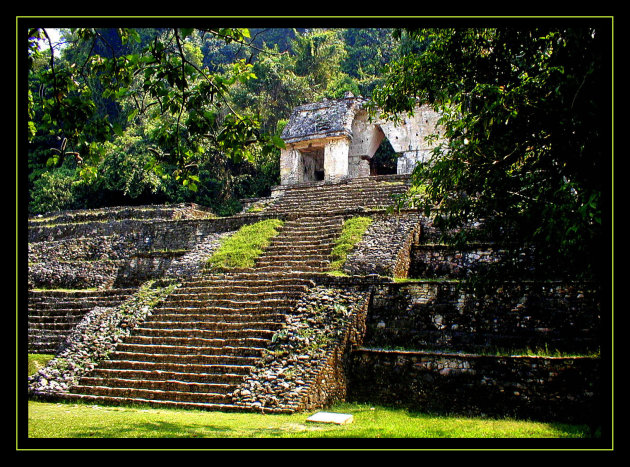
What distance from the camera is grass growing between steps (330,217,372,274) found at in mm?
10587

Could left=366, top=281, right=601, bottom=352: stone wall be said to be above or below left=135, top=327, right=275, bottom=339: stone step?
above

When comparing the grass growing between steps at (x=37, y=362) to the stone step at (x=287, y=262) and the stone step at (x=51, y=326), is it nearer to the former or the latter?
the stone step at (x=51, y=326)

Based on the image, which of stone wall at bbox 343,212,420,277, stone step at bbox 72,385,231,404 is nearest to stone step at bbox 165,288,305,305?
stone wall at bbox 343,212,420,277

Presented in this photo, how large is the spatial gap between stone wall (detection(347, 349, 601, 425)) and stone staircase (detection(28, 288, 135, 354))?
20.6 ft

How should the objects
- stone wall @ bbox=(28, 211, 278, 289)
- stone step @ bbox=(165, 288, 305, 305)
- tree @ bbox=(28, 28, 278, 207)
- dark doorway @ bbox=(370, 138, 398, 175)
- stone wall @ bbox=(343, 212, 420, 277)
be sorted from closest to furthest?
tree @ bbox=(28, 28, 278, 207) → stone step @ bbox=(165, 288, 305, 305) → stone wall @ bbox=(343, 212, 420, 277) → stone wall @ bbox=(28, 211, 278, 289) → dark doorway @ bbox=(370, 138, 398, 175)

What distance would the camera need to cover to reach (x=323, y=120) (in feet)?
67.2

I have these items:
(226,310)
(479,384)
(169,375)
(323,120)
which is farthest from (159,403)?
(323,120)

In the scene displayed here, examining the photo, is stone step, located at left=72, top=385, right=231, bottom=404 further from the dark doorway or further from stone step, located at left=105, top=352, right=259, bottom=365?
the dark doorway

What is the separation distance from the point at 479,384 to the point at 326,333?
2.42 meters

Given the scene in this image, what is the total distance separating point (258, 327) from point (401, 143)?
13084 mm

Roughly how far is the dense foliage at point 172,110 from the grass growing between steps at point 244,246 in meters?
1.75

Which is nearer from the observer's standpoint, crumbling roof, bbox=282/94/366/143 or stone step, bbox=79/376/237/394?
stone step, bbox=79/376/237/394

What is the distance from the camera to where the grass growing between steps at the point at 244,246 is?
1158cm
